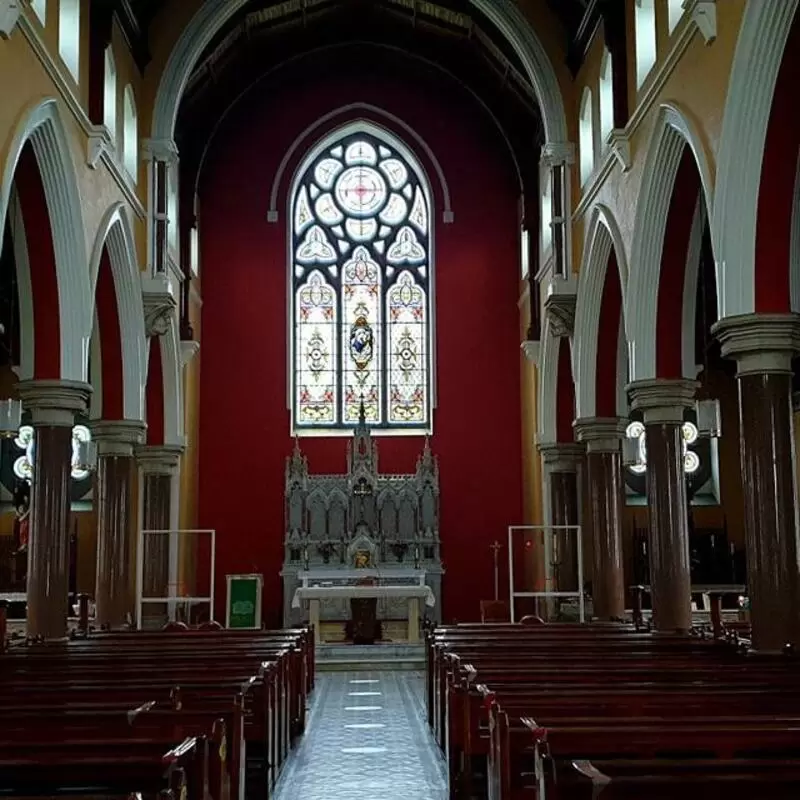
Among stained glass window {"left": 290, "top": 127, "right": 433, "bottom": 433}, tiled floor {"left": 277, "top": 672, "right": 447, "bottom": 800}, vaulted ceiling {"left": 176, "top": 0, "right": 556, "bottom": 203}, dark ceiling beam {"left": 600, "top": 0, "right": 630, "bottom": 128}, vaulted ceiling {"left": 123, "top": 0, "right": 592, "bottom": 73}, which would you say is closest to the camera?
tiled floor {"left": 277, "top": 672, "right": 447, "bottom": 800}

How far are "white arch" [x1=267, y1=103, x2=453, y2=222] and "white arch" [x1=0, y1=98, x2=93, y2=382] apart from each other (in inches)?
377

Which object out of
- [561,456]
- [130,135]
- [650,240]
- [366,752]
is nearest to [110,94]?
[130,135]

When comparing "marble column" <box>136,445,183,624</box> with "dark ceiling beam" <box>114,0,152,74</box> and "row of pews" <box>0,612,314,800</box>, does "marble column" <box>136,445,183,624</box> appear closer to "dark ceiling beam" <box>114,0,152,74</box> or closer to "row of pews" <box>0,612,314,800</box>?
"dark ceiling beam" <box>114,0,152,74</box>

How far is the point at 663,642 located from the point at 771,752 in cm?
554

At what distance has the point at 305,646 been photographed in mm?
12898

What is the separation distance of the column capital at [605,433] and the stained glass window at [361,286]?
612 centimetres

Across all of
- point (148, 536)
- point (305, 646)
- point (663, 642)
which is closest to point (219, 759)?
point (663, 642)

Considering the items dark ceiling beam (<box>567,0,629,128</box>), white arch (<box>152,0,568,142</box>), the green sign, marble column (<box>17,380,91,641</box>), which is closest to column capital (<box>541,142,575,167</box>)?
white arch (<box>152,0,568,142</box>)

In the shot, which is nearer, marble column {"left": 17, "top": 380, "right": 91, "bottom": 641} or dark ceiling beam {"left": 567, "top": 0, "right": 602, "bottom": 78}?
marble column {"left": 17, "top": 380, "right": 91, "bottom": 641}

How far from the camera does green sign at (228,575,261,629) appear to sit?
19.4 metres

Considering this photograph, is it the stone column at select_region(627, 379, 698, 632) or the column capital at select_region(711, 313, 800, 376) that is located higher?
the column capital at select_region(711, 313, 800, 376)

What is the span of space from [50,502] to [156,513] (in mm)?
5700

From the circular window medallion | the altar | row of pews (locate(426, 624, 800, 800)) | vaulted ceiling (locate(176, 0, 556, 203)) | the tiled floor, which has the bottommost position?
the tiled floor

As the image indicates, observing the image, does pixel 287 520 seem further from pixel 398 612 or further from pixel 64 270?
pixel 64 270
